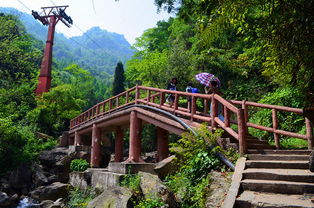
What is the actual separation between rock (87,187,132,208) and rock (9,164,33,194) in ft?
37.7

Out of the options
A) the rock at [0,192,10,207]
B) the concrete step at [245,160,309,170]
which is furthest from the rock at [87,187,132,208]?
the rock at [0,192,10,207]

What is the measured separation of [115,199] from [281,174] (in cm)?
321

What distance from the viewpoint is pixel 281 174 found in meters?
4.56

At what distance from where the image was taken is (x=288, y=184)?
425 cm

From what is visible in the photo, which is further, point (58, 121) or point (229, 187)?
point (58, 121)

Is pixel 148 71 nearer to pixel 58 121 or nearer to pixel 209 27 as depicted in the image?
pixel 58 121

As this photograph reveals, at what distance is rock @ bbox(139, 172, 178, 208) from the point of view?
4996 mm

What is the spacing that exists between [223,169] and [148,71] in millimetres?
15800

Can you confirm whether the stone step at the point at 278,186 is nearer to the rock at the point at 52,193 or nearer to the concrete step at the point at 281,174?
the concrete step at the point at 281,174

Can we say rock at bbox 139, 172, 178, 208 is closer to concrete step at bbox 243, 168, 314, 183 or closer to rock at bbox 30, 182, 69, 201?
concrete step at bbox 243, 168, 314, 183

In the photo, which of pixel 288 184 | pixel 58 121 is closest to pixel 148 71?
pixel 58 121

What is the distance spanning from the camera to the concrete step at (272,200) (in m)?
3.65

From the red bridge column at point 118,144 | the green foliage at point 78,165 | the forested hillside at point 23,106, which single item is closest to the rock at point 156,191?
the red bridge column at point 118,144

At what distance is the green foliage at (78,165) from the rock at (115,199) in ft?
32.9
